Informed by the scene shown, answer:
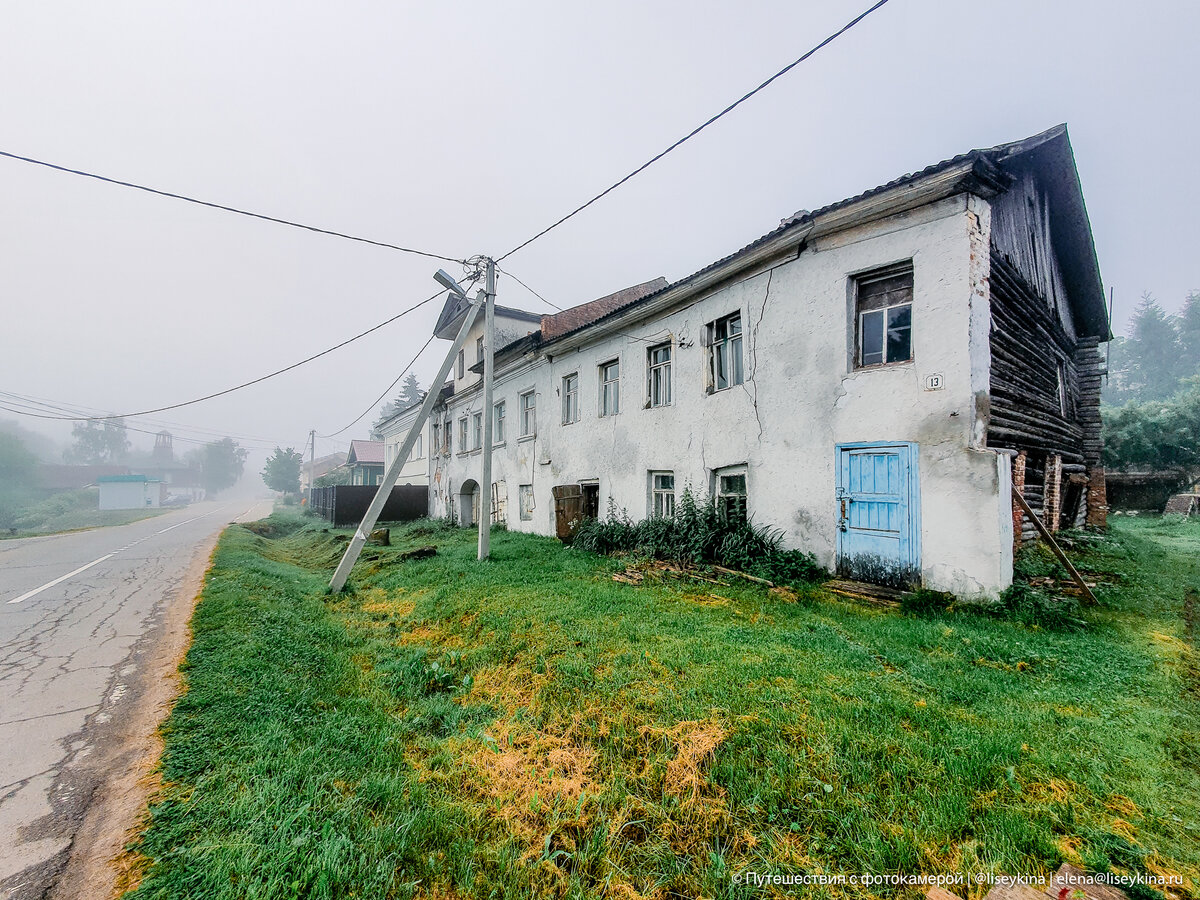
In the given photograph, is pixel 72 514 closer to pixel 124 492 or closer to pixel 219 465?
pixel 124 492

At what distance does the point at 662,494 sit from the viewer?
10719 millimetres

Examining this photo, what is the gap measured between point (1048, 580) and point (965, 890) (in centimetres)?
590

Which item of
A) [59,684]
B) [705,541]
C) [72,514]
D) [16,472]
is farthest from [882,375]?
[16,472]

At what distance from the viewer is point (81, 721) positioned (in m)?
3.39

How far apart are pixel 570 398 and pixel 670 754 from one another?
11.8m

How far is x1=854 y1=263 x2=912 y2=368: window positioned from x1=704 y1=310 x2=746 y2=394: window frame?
6.95 feet

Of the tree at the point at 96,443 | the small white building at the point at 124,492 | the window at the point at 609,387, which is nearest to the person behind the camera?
the window at the point at 609,387

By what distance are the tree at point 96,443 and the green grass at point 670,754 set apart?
11260 centimetres

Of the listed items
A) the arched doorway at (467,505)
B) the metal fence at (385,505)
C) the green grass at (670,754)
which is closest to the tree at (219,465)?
the metal fence at (385,505)

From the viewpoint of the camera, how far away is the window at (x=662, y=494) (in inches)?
413

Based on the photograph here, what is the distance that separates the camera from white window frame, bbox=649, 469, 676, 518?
10.5 metres

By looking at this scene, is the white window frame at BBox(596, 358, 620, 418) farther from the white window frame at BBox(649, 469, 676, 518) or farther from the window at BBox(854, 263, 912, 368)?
the window at BBox(854, 263, 912, 368)

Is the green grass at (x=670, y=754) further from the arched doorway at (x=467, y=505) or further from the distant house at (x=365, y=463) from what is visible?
the distant house at (x=365, y=463)

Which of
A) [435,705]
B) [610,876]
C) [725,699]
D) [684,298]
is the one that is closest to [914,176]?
[684,298]
